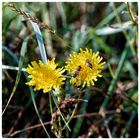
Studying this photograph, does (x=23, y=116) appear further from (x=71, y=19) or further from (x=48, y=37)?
(x=71, y=19)

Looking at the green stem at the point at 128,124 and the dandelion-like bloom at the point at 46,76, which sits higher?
the dandelion-like bloom at the point at 46,76

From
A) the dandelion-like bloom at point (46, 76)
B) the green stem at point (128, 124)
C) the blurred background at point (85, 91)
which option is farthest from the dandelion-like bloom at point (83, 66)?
the green stem at point (128, 124)

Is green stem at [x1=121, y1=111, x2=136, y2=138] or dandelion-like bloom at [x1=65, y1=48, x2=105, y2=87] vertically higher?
dandelion-like bloom at [x1=65, y1=48, x2=105, y2=87]

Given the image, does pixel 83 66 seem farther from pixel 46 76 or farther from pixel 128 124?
pixel 128 124

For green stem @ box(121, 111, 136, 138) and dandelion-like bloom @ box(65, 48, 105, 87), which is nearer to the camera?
dandelion-like bloom @ box(65, 48, 105, 87)

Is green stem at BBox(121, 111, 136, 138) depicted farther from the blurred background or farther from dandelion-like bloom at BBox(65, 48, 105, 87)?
dandelion-like bloom at BBox(65, 48, 105, 87)

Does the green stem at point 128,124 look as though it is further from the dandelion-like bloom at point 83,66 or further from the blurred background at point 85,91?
the dandelion-like bloom at point 83,66

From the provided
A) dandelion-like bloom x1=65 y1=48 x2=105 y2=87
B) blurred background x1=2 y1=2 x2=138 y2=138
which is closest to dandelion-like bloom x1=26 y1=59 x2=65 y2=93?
dandelion-like bloom x1=65 y1=48 x2=105 y2=87

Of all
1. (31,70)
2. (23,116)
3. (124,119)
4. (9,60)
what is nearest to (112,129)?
(124,119)
